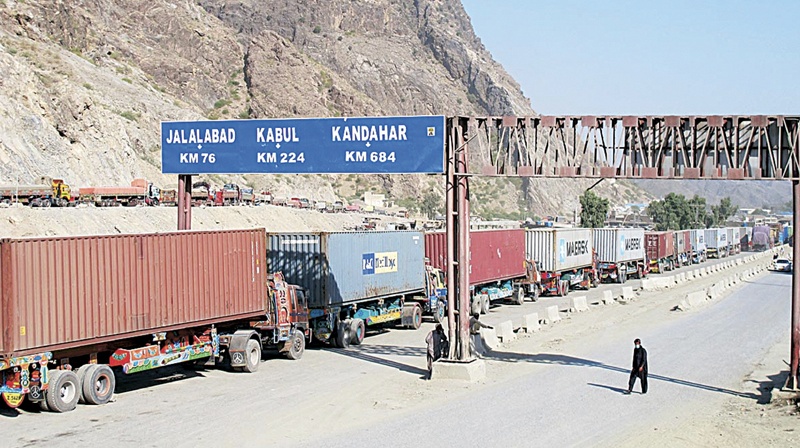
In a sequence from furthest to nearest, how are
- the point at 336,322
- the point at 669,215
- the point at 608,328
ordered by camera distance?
the point at 669,215, the point at 608,328, the point at 336,322

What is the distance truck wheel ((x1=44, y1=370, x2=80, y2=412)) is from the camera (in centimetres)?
1712

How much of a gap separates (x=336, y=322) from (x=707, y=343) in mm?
11790

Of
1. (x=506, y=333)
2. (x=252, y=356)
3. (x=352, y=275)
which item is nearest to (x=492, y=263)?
(x=506, y=333)

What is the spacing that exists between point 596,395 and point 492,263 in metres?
20.6

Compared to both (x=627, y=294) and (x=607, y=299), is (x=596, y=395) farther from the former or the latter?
(x=627, y=294)

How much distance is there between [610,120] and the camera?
2069 cm

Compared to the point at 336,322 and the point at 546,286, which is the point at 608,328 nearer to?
the point at 336,322

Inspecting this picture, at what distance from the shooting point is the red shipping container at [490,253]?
35844mm

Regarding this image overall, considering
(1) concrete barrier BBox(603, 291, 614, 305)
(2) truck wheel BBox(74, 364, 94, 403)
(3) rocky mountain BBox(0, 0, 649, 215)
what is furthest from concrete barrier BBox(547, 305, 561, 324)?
(3) rocky mountain BBox(0, 0, 649, 215)

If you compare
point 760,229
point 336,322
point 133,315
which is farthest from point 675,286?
point 760,229

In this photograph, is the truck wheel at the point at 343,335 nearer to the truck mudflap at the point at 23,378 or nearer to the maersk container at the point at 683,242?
the truck mudflap at the point at 23,378

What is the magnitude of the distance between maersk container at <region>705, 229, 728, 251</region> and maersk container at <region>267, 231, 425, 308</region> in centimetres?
7138

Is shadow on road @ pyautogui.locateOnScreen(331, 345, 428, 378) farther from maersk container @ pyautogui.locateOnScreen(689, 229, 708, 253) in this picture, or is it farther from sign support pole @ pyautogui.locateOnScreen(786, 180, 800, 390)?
maersk container @ pyautogui.locateOnScreen(689, 229, 708, 253)

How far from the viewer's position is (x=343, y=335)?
27781 millimetres
